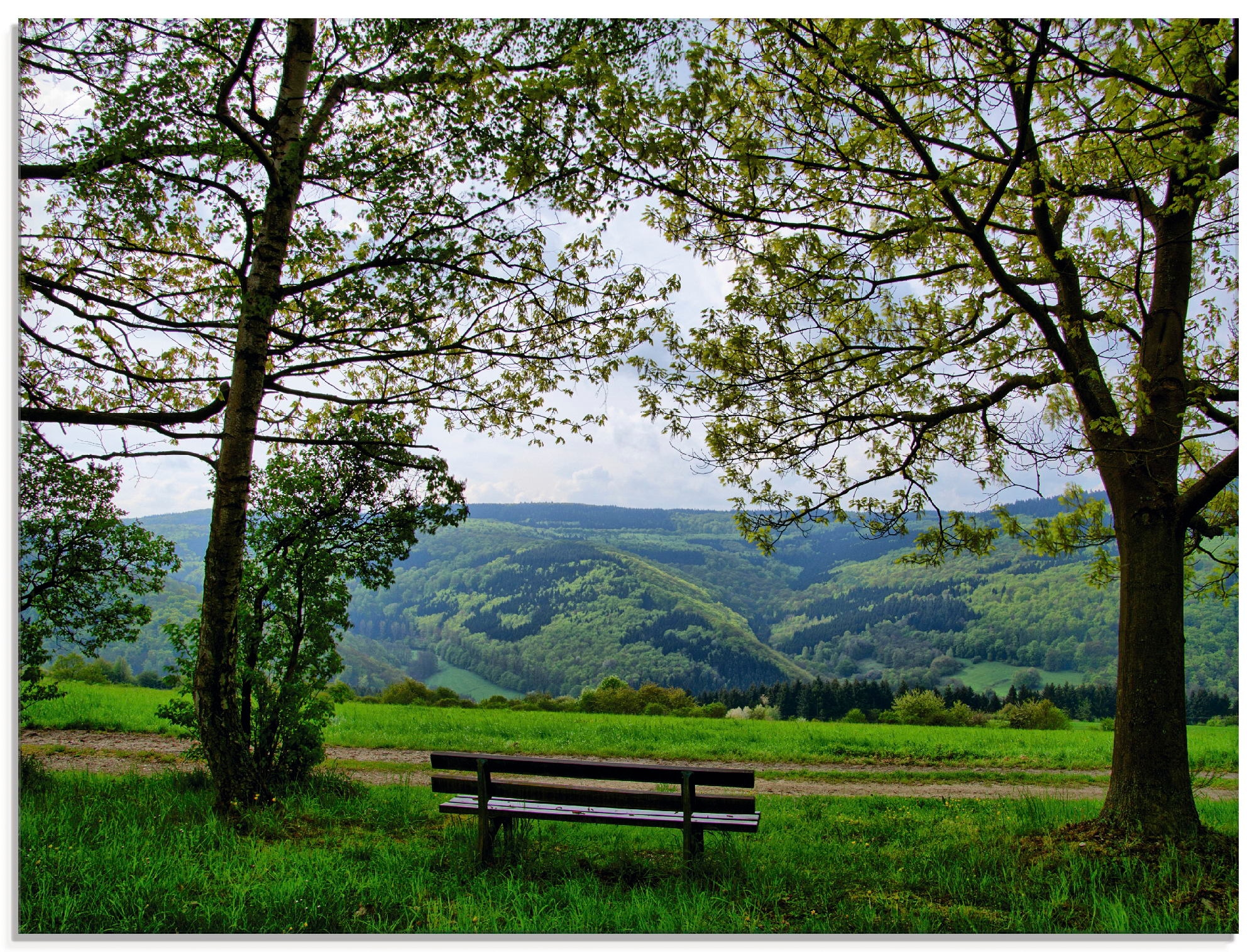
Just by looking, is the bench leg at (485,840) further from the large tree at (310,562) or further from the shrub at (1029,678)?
the shrub at (1029,678)

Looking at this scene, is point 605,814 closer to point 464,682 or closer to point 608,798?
point 608,798

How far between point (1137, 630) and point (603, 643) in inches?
3220

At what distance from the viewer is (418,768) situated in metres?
8.52

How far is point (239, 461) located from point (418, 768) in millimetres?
5498

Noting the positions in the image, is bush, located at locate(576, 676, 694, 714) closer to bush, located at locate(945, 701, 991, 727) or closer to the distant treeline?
the distant treeline

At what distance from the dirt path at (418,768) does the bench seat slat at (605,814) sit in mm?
3122

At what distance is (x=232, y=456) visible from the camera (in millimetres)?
4902

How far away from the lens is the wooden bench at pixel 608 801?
13.4 ft

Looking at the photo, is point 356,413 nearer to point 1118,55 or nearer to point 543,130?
point 543,130

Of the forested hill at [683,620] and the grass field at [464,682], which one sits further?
the grass field at [464,682]

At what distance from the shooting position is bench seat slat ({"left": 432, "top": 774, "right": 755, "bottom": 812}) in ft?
13.8

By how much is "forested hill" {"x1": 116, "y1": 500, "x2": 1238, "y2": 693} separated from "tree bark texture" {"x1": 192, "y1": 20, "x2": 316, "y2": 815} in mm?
68587

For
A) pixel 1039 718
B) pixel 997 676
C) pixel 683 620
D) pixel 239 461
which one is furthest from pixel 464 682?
pixel 239 461

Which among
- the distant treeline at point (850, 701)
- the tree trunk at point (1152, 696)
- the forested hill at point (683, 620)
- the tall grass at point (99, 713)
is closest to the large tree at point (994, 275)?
the tree trunk at point (1152, 696)
